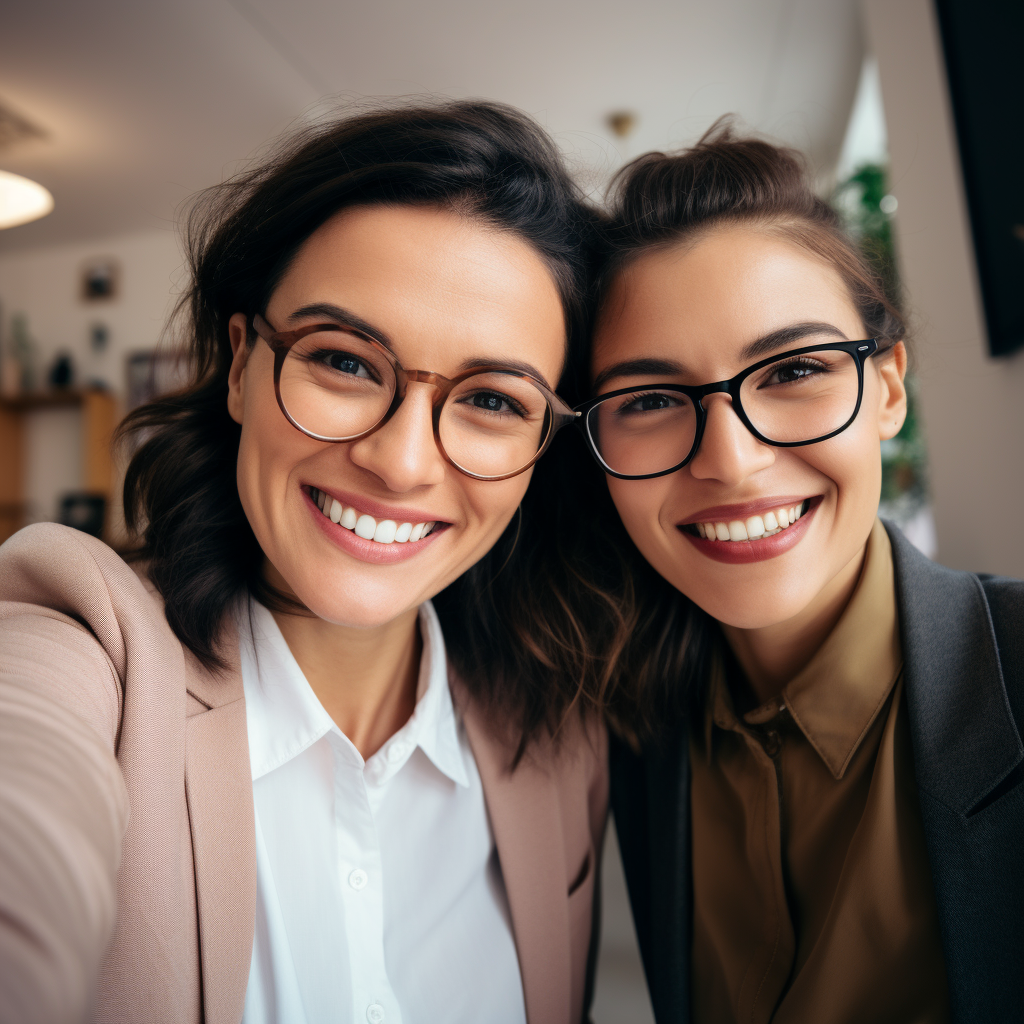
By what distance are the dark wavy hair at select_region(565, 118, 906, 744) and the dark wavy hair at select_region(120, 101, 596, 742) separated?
80 millimetres

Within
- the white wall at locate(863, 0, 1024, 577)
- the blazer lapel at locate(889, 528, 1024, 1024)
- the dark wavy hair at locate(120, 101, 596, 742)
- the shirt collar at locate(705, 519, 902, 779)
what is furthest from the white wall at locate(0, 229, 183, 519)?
the blazer lapel at locate(889, 528, 1024, 1024)

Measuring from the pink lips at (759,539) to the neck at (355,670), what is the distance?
0.52 metres

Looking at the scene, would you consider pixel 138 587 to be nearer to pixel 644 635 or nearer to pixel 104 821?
pixel 104 821

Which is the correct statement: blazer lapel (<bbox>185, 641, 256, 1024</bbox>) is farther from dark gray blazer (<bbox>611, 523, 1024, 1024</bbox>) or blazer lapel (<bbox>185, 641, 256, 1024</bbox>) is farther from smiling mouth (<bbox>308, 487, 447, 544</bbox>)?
dark gray blazer (<bbox>611, 523, 1024, 1024</bbox>)

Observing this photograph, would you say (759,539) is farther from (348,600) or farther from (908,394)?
(908,394)

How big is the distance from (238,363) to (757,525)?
84 centimetres

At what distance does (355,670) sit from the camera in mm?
1179

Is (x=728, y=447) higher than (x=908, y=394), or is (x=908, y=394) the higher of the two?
(x=908, y=394)

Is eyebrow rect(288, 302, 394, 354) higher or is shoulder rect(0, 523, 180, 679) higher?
eyebrow rect(288, 302, 394, 354)

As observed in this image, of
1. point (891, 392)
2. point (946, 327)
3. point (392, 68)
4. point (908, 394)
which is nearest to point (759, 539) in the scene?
point (891, 392)

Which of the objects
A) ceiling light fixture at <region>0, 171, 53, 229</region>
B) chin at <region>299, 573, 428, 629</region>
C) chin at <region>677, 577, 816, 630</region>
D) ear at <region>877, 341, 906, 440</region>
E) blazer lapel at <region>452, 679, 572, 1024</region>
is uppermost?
ceiling light fixture at <region>0, 171, 53, 229</region>

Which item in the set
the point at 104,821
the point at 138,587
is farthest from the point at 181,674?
the point at 104,821

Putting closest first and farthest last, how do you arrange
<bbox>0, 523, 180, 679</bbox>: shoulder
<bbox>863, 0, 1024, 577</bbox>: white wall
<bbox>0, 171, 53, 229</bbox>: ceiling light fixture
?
<bbox>0, 523, 180, 679</bbox>: shoulder → <bbox>863, 0, 1024, 577</bbox>: white wall → <bbox>0, 171, 53, 229</bbox>: ceiling light fixture

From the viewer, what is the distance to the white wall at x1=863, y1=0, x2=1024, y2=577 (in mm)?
1647
